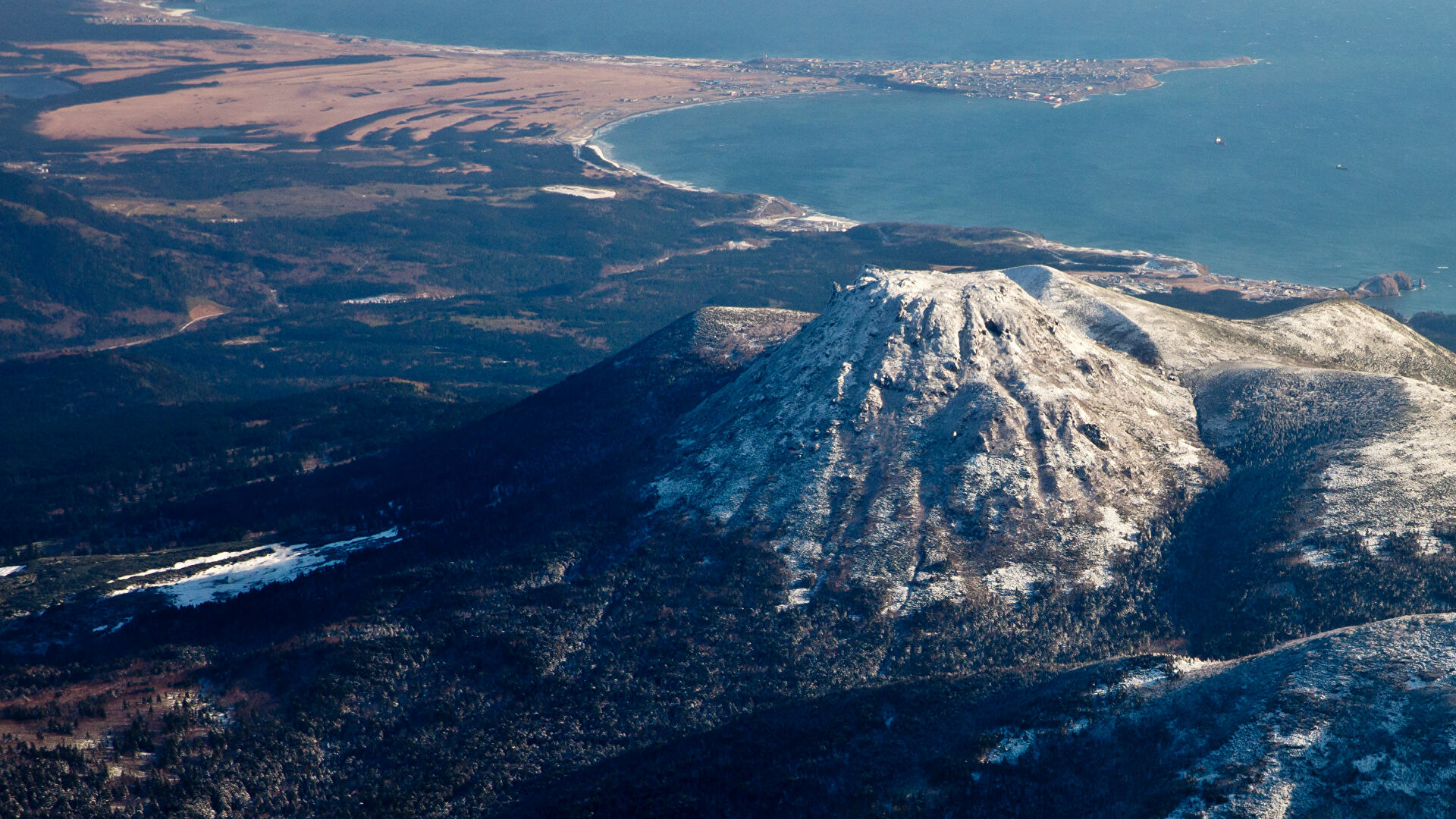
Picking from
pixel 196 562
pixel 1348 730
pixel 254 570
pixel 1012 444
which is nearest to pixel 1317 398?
pixel 1012 444

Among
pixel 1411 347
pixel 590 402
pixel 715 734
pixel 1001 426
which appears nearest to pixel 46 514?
pixel 590 402

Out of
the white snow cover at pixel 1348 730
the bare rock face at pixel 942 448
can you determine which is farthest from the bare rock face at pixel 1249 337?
the white snow cover at pixel 1348 730

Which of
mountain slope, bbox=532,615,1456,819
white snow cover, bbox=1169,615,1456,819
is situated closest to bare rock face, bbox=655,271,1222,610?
mountain slope, bbox=532,615,1456,819

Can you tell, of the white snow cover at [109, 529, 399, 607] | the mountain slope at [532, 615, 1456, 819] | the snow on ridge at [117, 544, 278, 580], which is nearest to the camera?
the mountain slope at [532, 615, 1456, 819]

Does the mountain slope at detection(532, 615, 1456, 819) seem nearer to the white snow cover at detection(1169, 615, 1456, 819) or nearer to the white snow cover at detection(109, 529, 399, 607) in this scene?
the white snow cover at detection(1169, 615, 1456, 819)

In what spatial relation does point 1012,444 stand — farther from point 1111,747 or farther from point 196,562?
point 196,562

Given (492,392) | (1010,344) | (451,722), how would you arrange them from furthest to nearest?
(492,392)
(1010,344)
(451,722)

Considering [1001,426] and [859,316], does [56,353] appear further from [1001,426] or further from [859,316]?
[1001,426]
